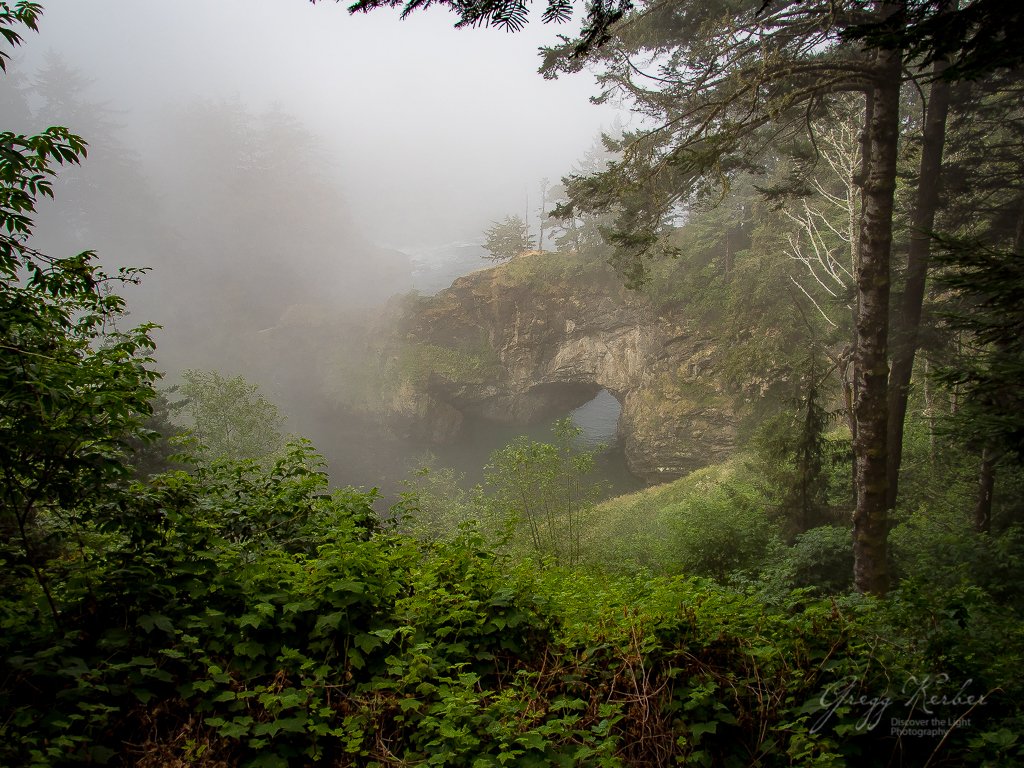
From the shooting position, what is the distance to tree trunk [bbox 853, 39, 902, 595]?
6820 mm

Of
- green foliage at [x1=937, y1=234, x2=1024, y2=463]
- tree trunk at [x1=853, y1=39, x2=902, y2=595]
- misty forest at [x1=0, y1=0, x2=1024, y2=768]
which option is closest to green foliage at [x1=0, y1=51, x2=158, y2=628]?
misty forest at [x1=0, y1=0, x2=1024, y2=768]

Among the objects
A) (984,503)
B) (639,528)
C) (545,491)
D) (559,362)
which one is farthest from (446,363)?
(984,503)

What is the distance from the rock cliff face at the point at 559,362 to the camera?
1029 inches

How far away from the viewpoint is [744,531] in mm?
9469

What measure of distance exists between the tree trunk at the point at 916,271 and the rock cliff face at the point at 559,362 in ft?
49.1

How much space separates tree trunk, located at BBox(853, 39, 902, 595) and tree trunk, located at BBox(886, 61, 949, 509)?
2405 mm

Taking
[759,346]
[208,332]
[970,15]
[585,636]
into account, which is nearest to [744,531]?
[585,636]

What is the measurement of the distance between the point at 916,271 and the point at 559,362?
1043 inches

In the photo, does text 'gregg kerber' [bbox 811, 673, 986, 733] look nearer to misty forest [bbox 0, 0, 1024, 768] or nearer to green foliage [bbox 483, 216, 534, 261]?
misty forest [bbox 0, 0, 1024, 768]

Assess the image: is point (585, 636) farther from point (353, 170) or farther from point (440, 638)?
point (353, 170)

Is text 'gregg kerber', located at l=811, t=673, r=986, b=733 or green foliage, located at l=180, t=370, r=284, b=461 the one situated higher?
green foliage, located at l=180, t=370, r=284, b=461

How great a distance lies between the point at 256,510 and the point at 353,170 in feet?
331

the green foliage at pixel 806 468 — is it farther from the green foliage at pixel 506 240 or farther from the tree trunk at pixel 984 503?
the green foliage at pixel 506 240

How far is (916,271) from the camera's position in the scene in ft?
29.8
